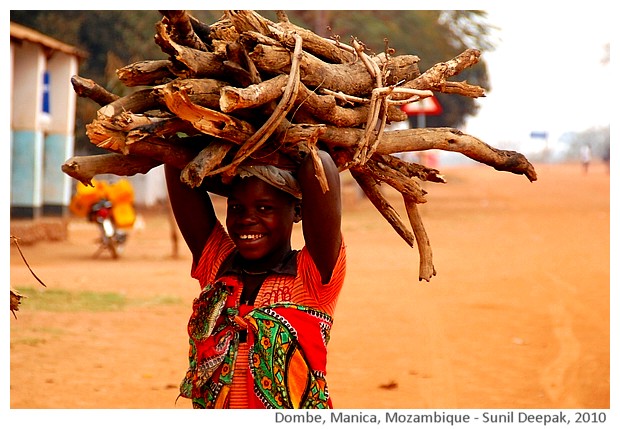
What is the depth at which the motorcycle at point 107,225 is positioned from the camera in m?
14.4

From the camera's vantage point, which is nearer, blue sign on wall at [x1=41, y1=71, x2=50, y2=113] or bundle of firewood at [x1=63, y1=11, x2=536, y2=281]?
bundle of firewood at [x1=63, y1=11, x2=536, y2=281]

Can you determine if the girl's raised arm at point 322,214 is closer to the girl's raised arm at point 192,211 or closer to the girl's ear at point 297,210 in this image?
the girl's ear at point 297,210

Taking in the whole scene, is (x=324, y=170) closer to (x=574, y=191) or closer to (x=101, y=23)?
(x=101, y=23)

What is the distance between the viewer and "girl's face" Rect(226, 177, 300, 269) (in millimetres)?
3178

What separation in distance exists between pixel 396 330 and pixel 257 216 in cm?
575

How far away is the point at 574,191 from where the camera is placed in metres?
32.0

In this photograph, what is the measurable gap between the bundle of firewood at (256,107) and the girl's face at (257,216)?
10 cm

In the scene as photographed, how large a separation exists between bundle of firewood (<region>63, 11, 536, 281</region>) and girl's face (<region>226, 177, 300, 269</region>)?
10 cm

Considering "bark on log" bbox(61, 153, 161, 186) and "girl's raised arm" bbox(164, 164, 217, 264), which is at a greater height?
"bark on log" bbox(61, 153, 161, 186)

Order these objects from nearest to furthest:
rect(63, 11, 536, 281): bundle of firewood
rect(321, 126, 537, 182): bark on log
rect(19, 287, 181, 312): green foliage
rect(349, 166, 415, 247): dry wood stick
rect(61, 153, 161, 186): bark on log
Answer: rect(63, 11, 536, 281): bundle of firewood, rect(61, 153, 161, 186): bark on log, rect(321, 126, 537, 182): bark on log, rect(349, 166, 415, 247): dry wood stick, rect(19, 287, 181, 312): green foliage

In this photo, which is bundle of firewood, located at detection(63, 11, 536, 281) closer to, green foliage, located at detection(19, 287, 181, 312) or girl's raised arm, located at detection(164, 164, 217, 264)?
girl's raised arm, located at detection(164, 164, 217, 264)

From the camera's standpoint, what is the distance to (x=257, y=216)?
3207 millimetres

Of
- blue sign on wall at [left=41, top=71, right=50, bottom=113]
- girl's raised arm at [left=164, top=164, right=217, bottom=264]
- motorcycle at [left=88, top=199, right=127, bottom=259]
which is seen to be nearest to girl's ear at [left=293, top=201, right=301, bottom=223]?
girl's raised arm at [left=164, top=164, right=217, bottom=264]

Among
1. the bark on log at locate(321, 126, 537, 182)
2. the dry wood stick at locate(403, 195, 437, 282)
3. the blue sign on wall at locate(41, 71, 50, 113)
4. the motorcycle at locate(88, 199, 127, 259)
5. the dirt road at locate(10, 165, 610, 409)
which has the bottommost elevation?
the motorcycle at locate(88, 199, 127, 259)
